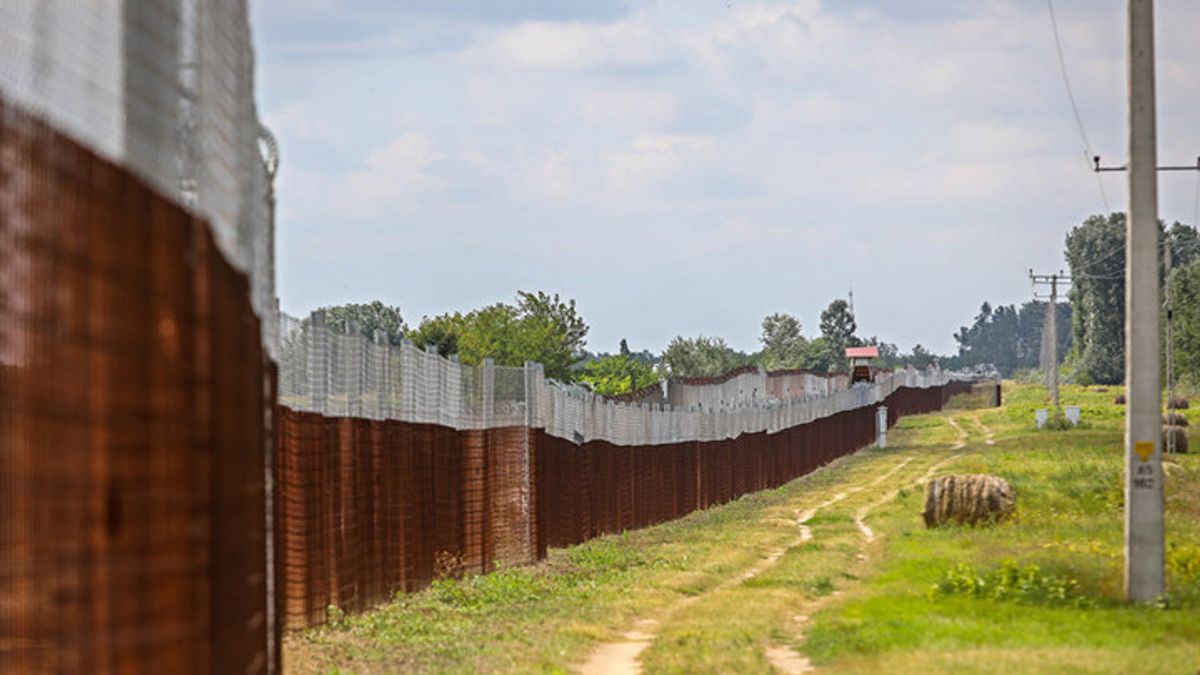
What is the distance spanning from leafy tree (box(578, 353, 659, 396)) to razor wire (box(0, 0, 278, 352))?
8153 cm

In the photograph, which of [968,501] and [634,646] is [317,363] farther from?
[968,501]

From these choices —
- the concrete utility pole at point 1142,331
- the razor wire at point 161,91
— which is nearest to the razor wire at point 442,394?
the razor wire at point 161,91

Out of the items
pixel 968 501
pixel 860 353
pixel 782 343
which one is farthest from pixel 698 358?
pixel 968 501

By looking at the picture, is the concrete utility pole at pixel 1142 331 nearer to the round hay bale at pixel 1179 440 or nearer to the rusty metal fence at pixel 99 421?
the rusty metal fence at pixel 99 421

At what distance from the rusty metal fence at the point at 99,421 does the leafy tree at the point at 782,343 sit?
16803 centimetres

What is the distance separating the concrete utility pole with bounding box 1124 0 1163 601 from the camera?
51.5ft

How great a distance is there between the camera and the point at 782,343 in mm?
192875

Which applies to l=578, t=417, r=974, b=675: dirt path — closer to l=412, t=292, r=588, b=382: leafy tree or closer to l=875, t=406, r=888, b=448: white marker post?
l=875, t=406, r=888, b=448: white marker post

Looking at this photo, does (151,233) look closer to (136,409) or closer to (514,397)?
(136,409)

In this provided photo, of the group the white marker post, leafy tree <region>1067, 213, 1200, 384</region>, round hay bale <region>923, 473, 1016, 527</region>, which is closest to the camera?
round hay bale <region>923, 473, 1016, 527</region>

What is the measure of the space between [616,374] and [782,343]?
95157 millimetres

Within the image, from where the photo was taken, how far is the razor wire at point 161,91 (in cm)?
448

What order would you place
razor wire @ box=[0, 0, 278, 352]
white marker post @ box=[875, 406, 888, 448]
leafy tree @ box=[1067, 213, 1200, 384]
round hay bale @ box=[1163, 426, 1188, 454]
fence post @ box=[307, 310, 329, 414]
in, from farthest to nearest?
leafy tree @ box=[1067, 213, 1200, 384]
white marker post @ box=[875, 406, 888, 448]
round hay bale @ box=[1163, 426, 1188, 454]
fence post @ box=[307, 310, 329, 414]
razor wire @ box=[0, 0, 278, 352]

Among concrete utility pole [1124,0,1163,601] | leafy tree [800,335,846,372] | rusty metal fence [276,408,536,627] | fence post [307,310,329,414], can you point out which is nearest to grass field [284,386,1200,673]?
rusty metal fence [276,408,536,627]
